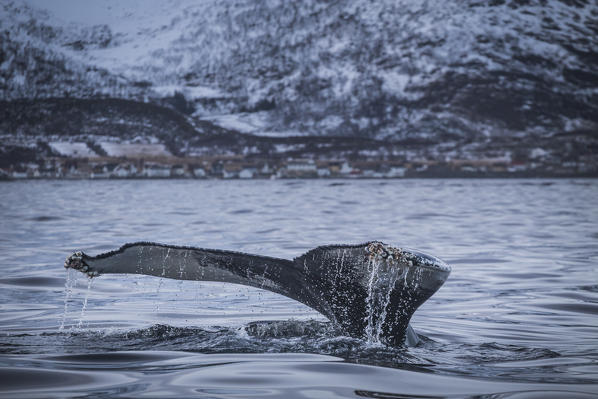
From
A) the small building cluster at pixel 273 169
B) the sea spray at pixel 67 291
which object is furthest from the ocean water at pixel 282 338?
the small building cluster at pixel 273 169

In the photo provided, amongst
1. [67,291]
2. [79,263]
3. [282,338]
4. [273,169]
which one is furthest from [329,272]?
[273,169]

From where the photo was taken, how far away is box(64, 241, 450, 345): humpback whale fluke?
17.4 feet

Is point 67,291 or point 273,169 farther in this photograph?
point 273,169

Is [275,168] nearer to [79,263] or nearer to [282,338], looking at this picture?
[282,338]

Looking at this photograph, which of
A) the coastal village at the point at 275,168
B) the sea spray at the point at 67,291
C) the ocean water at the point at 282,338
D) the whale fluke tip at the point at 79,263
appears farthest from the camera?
the coastal village at the point at 275,168

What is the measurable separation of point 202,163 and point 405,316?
165m

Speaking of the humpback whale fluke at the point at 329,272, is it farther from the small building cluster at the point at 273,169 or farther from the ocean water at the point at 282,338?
the small building cluster at the point at 273,169

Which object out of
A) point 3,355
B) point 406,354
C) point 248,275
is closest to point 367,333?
point 406,354

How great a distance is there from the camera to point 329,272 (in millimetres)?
5641

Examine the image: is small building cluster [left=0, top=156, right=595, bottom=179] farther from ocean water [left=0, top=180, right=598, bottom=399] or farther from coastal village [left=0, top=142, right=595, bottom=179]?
ocean water [left=0, top=180, right=598, bottom=399]

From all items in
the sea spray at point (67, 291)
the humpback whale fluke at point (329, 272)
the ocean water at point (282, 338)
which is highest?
the humpback whale fluke at point (329, 272)

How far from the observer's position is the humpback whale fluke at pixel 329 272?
5289 millimetres

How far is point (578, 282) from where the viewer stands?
10.6 metres

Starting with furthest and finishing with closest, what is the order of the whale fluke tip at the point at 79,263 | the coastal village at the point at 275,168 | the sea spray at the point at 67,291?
the coastal village at the point at 275,168 < the sea spray at the point at 67,291 < the whale fluke tip at the point at 79,263
